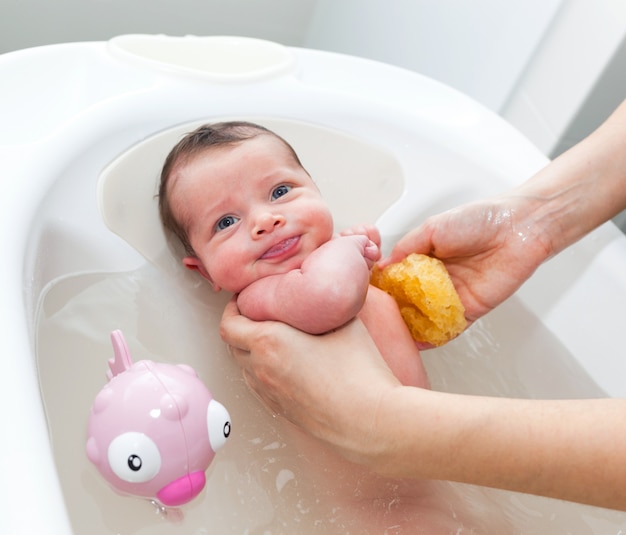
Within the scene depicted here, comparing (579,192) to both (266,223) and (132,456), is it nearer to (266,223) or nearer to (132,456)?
(266,223)

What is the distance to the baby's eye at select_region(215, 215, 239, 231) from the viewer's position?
100 cm

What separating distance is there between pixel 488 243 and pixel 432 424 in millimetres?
431

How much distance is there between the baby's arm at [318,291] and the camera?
855mm

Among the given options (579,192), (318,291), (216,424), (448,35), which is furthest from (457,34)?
(216,424)

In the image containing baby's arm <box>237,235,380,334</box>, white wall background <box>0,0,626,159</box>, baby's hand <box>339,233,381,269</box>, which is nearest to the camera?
baby's arm <box>237,235,380,334</box>

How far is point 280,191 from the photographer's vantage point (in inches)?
40.3

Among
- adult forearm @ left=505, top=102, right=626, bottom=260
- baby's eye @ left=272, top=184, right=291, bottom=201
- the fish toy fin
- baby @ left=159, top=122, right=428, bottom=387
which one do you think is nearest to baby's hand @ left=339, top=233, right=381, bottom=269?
baby @ left=159, top=122, right=428, bottom=387

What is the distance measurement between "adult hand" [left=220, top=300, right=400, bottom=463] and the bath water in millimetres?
114

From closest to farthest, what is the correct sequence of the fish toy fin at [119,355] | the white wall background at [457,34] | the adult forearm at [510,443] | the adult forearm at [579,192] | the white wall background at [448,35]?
the adult forearm at [510,443], the fish toy fin at [119,355], the adult forearm at [579,192], the white wall background at [457,34], the white wall background at [448,35]

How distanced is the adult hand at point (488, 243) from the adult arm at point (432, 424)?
246 mm

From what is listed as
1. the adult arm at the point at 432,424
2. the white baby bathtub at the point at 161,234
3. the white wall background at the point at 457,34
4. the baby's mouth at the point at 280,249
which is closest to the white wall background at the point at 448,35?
the white wall background at the point at 457,34

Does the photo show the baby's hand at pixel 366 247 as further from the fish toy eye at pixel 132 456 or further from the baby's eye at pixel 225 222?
the fish toy eye at pixel 132 456

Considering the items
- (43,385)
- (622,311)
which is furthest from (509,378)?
(43,385)

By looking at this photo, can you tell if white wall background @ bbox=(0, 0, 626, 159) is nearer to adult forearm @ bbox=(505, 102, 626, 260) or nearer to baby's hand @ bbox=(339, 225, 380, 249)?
adult forearm @ bbox=(505, 102, 626, 260)
